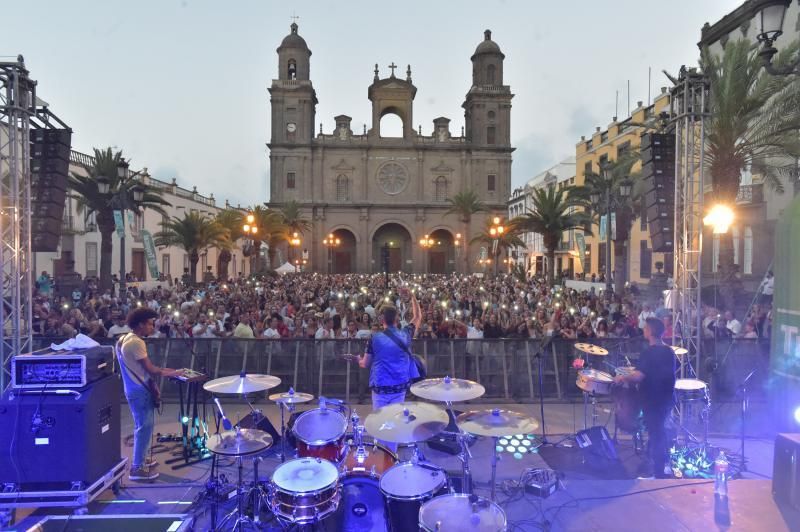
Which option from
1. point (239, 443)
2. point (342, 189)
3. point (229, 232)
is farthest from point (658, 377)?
point (342, 189)

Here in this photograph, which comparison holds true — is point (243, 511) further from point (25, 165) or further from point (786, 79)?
point (786, 79)

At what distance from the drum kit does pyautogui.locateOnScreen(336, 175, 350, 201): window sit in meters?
54.3

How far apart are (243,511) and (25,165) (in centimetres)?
619

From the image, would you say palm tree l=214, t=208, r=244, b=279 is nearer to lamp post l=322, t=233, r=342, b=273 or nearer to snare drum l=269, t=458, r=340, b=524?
lamp post l=322, t=233, r=342, b=273

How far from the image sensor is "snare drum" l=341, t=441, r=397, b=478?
16.4 feet

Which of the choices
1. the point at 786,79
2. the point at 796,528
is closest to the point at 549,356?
the point at 796,528

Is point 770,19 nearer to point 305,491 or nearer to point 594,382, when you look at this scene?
point 594,382

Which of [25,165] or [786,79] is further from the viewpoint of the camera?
[786,79]

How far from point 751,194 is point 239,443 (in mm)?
28527

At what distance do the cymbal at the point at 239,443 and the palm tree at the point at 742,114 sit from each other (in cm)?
1639

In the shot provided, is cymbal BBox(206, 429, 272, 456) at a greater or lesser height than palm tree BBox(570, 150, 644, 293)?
lesser

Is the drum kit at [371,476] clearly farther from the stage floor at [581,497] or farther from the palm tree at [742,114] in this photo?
the palm tree at [742,114]

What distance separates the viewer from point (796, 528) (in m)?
4.70

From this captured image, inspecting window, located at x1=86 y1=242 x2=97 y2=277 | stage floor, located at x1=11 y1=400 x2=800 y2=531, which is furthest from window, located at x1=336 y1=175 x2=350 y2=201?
stage floor, located at x1=11 y1=400 x2=800 y2=531
